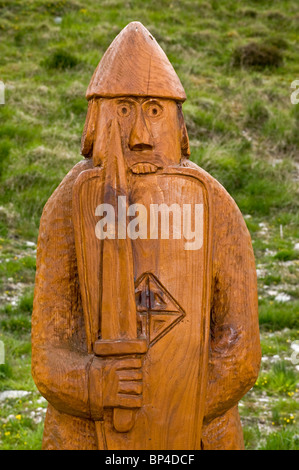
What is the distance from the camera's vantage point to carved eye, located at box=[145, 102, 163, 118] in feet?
6.80

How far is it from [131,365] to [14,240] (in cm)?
425

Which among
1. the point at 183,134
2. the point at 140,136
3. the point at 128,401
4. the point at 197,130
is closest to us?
the point at 128,401

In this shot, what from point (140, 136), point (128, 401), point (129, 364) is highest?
point (140, 136)

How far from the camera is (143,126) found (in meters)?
2.04

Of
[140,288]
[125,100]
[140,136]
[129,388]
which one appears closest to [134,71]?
[125,100]

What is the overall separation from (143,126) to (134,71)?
197 millimetres

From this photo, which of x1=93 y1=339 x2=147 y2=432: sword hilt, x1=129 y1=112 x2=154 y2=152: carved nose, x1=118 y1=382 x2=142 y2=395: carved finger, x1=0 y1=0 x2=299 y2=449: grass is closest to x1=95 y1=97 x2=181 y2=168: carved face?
x1=129 y1=112 x2=154 y2=152: carved nose

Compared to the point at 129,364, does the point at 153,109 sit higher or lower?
higher

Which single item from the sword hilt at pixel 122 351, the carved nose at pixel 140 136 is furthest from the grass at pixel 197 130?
the carved nose at pixel 140 136

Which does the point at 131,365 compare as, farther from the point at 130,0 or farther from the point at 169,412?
the point at 130,0

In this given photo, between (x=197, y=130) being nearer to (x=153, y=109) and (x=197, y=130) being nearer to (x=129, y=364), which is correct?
(x=153, y=109)

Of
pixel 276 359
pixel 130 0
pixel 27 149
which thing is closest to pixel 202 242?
pixel 276 359

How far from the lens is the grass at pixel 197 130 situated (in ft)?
14.1

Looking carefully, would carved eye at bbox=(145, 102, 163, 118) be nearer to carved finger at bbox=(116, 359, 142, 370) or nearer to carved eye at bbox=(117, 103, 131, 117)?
→ carved eye at bbox=(117, 103, 131, 117)
